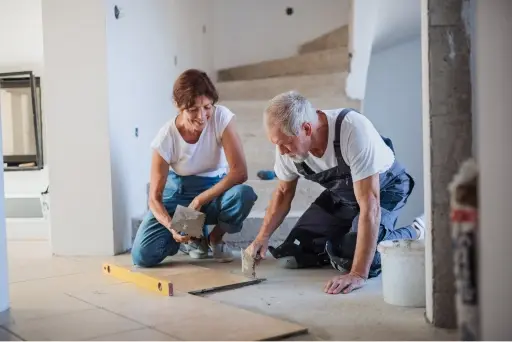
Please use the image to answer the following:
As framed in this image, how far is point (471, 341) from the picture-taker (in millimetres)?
1089

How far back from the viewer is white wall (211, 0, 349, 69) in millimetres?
4504

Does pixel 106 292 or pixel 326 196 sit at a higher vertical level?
pixel 326 196

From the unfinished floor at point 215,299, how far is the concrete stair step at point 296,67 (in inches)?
71.3

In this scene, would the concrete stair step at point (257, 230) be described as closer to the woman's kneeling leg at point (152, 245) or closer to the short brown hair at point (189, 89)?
the woman's kneeling leg at point (152, 245)

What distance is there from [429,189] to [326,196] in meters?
1.05

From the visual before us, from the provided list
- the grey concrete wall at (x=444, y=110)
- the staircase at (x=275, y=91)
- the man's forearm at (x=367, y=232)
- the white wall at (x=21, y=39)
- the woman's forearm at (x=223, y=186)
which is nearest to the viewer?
the grey concrete wall at (x=444, y=110)

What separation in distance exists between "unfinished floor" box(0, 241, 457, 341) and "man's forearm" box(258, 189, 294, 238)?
0.19 metres

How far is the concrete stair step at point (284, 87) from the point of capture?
3.79m

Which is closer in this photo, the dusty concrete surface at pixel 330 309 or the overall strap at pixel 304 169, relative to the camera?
the dusty concrete surface at pixel 330 309

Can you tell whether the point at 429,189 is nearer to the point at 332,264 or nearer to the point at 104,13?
the point at 332,264

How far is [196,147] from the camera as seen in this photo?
2822 millimetres

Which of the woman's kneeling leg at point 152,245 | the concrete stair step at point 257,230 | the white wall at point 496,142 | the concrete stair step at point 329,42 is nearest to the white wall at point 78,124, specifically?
the woman's kneeling leg at point 152,245

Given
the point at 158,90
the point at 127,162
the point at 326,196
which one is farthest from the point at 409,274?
the point at 158,90

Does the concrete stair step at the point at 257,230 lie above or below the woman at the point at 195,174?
below
